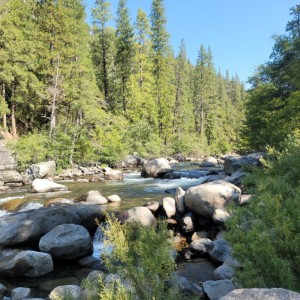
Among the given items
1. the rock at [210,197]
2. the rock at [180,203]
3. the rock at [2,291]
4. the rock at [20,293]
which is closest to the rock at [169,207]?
the rock at [180,203]

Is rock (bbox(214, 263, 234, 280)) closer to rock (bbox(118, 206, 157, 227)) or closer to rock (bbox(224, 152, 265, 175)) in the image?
rock (bbox(118, 206, 157, 227))

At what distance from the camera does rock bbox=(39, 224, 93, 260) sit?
24.6 ft

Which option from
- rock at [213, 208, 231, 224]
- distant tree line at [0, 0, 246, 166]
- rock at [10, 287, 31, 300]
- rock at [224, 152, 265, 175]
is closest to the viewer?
rock at [10, 287, 31, 300]

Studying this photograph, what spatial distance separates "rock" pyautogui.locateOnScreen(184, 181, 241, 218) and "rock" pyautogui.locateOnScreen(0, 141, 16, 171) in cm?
1447

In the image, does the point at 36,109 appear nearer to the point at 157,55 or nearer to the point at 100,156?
the point at 100,156

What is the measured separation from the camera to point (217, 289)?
499 cm

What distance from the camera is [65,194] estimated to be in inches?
582

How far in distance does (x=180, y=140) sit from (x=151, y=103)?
19.6ft

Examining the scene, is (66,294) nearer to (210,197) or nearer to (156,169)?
(210,197)

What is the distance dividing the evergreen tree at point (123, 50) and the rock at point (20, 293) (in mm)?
31657

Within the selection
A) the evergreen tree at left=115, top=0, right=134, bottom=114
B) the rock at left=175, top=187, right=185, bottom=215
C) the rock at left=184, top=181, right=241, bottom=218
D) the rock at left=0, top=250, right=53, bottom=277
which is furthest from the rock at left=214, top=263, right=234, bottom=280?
the evergreen tree at left=115, top=0, right=134, bottom=114

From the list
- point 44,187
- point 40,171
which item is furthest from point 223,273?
point 40,171

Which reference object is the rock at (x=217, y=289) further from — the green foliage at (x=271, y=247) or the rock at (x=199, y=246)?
the rock at (x=199, y=246)

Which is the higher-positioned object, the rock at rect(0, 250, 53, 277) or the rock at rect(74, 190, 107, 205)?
the rock at rect(74, 190, 107, 205)
